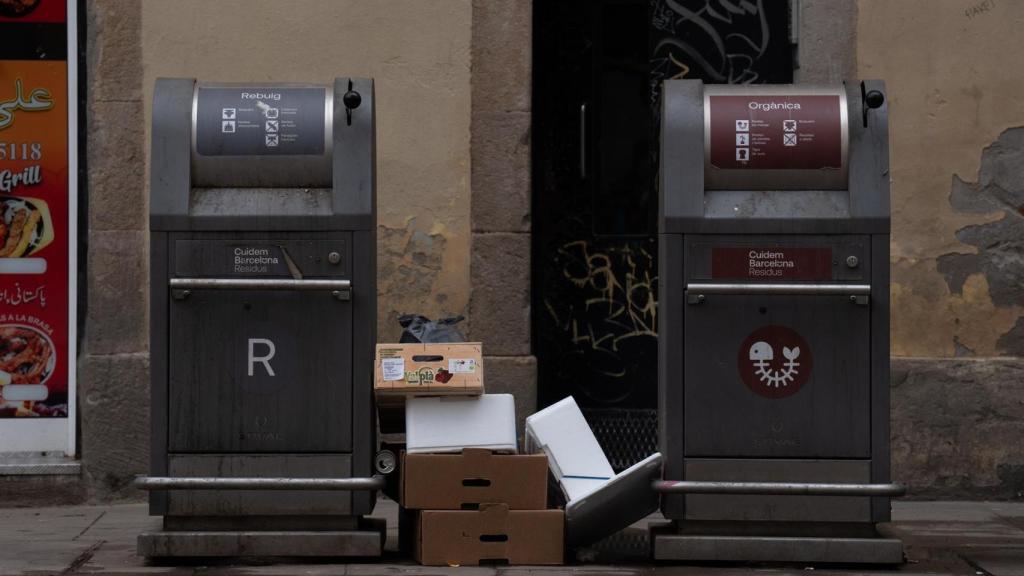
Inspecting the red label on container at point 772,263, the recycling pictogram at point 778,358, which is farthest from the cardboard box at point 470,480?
the red label on container at point 772,263

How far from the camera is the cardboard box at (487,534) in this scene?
239 inches

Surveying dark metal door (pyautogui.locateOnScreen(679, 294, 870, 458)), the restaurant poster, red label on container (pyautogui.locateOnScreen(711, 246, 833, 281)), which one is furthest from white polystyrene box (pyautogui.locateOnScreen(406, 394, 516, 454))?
the restaurant poster

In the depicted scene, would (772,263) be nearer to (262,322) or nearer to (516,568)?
(516,568)

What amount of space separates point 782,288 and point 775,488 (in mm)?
798

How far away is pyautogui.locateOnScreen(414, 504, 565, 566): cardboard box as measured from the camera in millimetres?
6066

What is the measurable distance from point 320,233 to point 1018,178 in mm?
4159

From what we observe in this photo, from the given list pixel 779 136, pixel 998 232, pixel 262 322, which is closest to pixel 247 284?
pixel 262 322

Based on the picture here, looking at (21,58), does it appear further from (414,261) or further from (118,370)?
(414,261)

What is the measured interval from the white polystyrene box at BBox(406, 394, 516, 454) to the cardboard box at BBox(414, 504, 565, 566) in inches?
10.2

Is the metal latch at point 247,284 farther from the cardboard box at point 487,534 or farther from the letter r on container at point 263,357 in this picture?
the cardboard box at point 487,534

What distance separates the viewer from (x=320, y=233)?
6059 millimetres

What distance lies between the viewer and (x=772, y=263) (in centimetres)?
607

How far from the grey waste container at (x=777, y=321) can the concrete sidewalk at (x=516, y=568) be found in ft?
0.85

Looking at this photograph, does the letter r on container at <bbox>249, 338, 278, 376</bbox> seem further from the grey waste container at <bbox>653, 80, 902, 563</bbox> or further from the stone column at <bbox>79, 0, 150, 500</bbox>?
the stone column at <bbox>79, 0, 150, 500</bbox>
